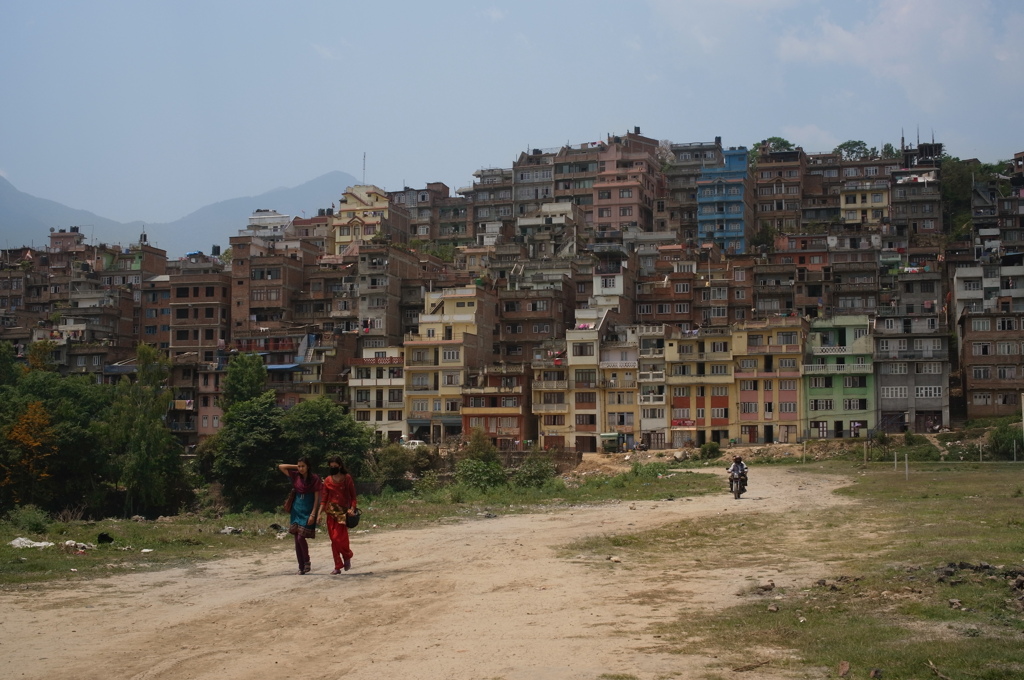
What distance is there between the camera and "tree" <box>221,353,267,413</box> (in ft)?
233

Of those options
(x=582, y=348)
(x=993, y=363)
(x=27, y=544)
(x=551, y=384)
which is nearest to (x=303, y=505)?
(x=27, y=544)

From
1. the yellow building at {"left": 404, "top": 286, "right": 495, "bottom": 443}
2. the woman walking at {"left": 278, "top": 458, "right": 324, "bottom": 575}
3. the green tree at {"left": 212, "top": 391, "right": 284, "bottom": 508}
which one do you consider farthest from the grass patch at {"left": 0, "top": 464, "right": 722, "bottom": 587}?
the yellow building at {"left": 404, "top": 286, "right": 495, "bottom": 443}

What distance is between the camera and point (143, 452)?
60.2m

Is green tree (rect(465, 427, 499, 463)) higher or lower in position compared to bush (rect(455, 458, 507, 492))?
higher

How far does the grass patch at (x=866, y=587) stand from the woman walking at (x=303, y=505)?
209 inches

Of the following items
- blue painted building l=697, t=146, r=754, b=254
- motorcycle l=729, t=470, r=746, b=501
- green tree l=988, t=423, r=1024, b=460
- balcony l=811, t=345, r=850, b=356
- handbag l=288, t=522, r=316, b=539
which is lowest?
motorcycle l=729, t=470, r=746, b=501

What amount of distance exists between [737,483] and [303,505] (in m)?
20.7

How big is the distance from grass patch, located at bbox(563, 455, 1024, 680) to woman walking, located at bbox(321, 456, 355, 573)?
4.82m

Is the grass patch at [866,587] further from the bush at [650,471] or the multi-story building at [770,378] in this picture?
the multi-story building at [770,378]

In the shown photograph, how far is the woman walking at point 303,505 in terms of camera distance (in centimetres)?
1772

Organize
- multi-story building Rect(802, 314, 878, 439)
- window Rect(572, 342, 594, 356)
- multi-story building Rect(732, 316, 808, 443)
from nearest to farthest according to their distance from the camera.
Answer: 1. multi-story building Rect(802, 314, 878, 439)
2. multi-story building Rect(732, 316, 808, 443)
3. window Rect(572, 342, 594, 356)

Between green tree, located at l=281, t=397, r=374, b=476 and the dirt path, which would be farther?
green tree, located at l=281, t=397, r=374, b=476

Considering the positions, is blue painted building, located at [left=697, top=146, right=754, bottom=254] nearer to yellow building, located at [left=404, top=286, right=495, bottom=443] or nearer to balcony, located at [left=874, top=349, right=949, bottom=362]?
yellow building, located at [left=404, top=286, right=495, bottom=443]

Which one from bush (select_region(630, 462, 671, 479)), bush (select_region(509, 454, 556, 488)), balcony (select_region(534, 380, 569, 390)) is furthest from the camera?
balcony (select_region(534, 380, 569, 390))
